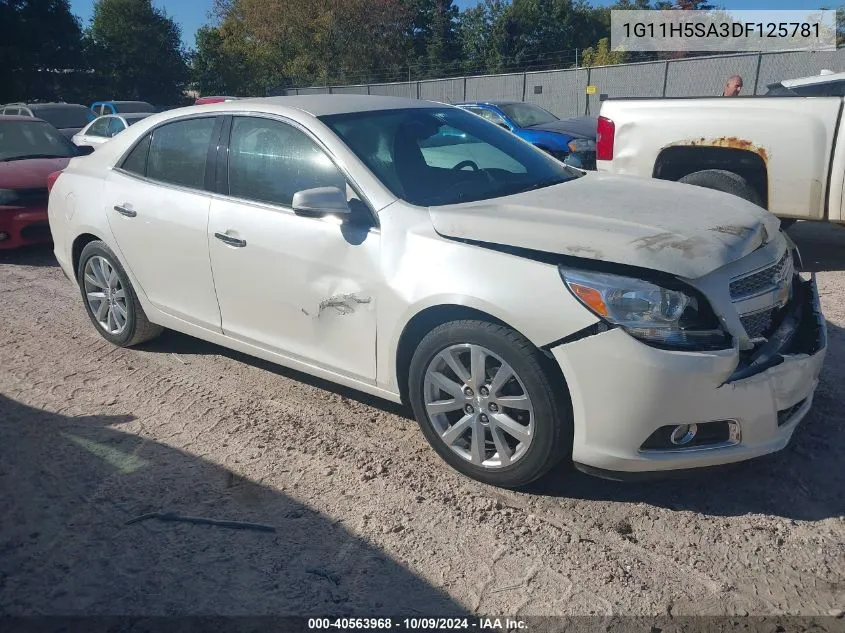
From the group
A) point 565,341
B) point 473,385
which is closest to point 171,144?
point 473,385

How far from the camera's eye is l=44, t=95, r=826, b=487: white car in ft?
9.13

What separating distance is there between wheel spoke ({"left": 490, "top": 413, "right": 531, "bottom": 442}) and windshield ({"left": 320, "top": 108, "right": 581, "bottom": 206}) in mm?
1073

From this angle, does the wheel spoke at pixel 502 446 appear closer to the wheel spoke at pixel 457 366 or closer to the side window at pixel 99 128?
the wheel spoke at pixel 457 366

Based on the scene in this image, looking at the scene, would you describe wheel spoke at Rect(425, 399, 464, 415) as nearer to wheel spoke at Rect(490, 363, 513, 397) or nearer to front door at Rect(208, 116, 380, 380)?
wheel spoke at Rect(490, 363, 513, 397)

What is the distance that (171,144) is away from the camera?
14.6ft

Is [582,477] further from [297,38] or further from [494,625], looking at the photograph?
[297,38]

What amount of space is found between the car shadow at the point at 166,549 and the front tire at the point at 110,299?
1317 mm

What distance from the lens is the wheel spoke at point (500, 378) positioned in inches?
118

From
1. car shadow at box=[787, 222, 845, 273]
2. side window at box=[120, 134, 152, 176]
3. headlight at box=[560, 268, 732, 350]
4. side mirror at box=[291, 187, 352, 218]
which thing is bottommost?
car shadow at box=[787, 222, 845, 273]

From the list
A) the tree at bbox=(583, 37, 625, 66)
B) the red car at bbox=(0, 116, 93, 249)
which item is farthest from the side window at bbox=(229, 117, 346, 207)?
the tree at bbox=(583, 37, 625, 66)

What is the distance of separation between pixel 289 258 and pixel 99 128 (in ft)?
42.4

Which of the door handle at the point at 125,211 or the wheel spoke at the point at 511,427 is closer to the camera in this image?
the wheel spoke at the point at 511,427

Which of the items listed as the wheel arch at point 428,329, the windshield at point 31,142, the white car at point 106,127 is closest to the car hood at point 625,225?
the wheel arch at point 428,329

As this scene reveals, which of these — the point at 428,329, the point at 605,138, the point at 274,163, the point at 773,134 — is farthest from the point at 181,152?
the point at 773,134
